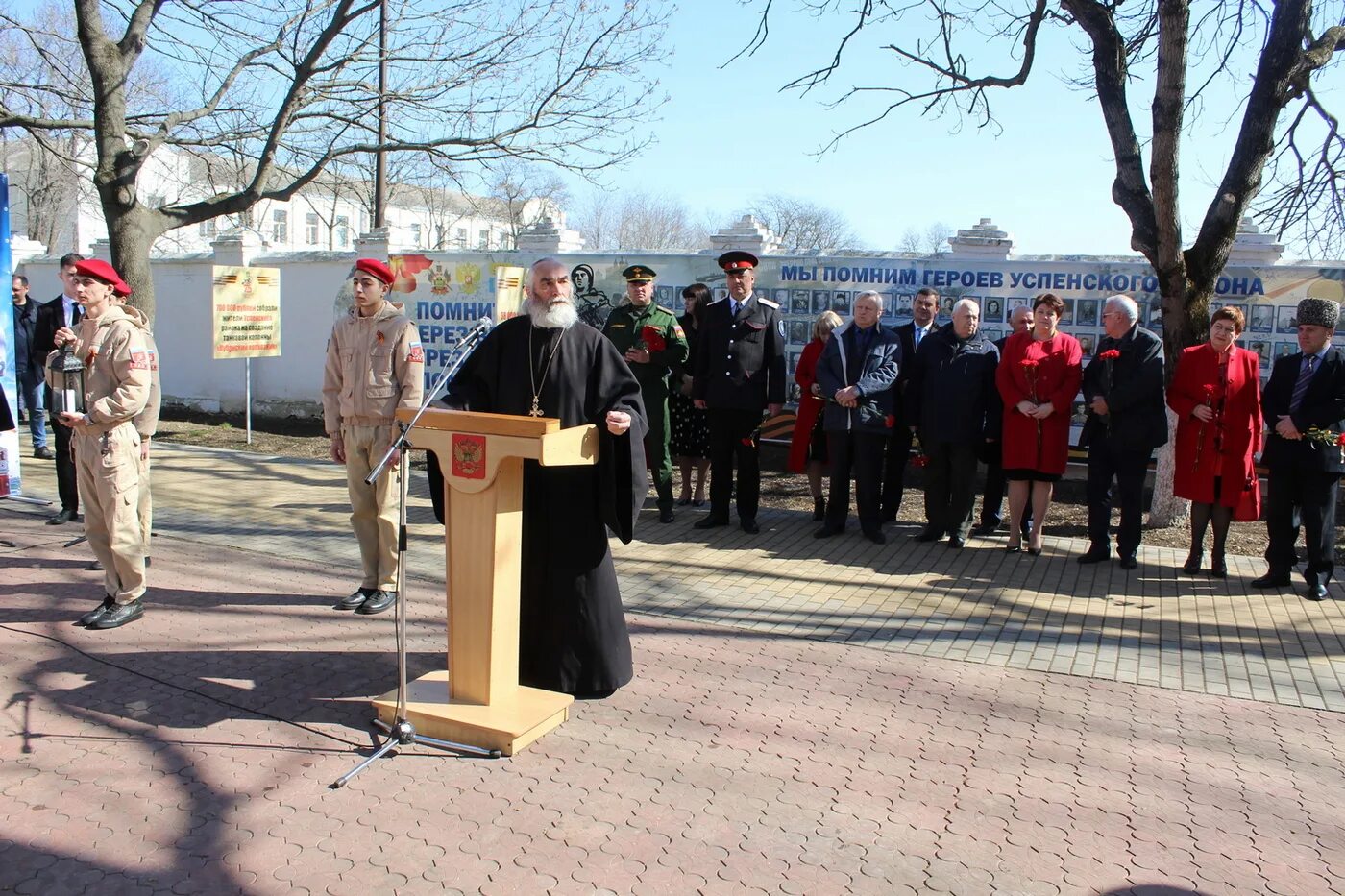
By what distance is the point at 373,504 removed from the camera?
622 centimetres

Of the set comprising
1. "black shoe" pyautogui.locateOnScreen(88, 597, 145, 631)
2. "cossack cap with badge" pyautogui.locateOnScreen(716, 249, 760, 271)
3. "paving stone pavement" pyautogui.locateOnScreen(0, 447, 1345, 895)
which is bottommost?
"paving stone pavement" pyautogui.locateOnScreen(0, 447, 1345, 895)

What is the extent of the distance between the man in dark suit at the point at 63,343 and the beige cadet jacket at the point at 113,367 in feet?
0.87

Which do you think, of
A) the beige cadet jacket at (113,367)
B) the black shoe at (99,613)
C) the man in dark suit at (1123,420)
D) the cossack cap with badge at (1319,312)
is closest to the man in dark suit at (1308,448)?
the cossack cap with badge at (1319,312)

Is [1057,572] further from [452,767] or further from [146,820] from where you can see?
[146,820]

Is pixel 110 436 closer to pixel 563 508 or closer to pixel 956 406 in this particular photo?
pixel 563 508

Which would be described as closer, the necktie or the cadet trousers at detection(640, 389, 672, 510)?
the necktie

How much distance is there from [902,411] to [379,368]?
429cm

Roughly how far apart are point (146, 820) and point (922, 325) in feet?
22.5

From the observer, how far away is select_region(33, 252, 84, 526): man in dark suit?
6.83 metres

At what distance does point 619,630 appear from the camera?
491cm

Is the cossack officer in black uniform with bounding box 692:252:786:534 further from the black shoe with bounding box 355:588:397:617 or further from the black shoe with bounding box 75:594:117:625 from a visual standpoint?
the black shoe with bounding box 75:594:117:625

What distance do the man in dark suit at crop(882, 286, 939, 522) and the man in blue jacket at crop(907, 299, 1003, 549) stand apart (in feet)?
0.47

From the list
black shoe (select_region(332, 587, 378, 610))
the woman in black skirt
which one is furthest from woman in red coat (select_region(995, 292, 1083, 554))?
black shoe (select_region(332, 587, 378, 610))

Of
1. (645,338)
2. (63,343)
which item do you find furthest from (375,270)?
(645,338)
